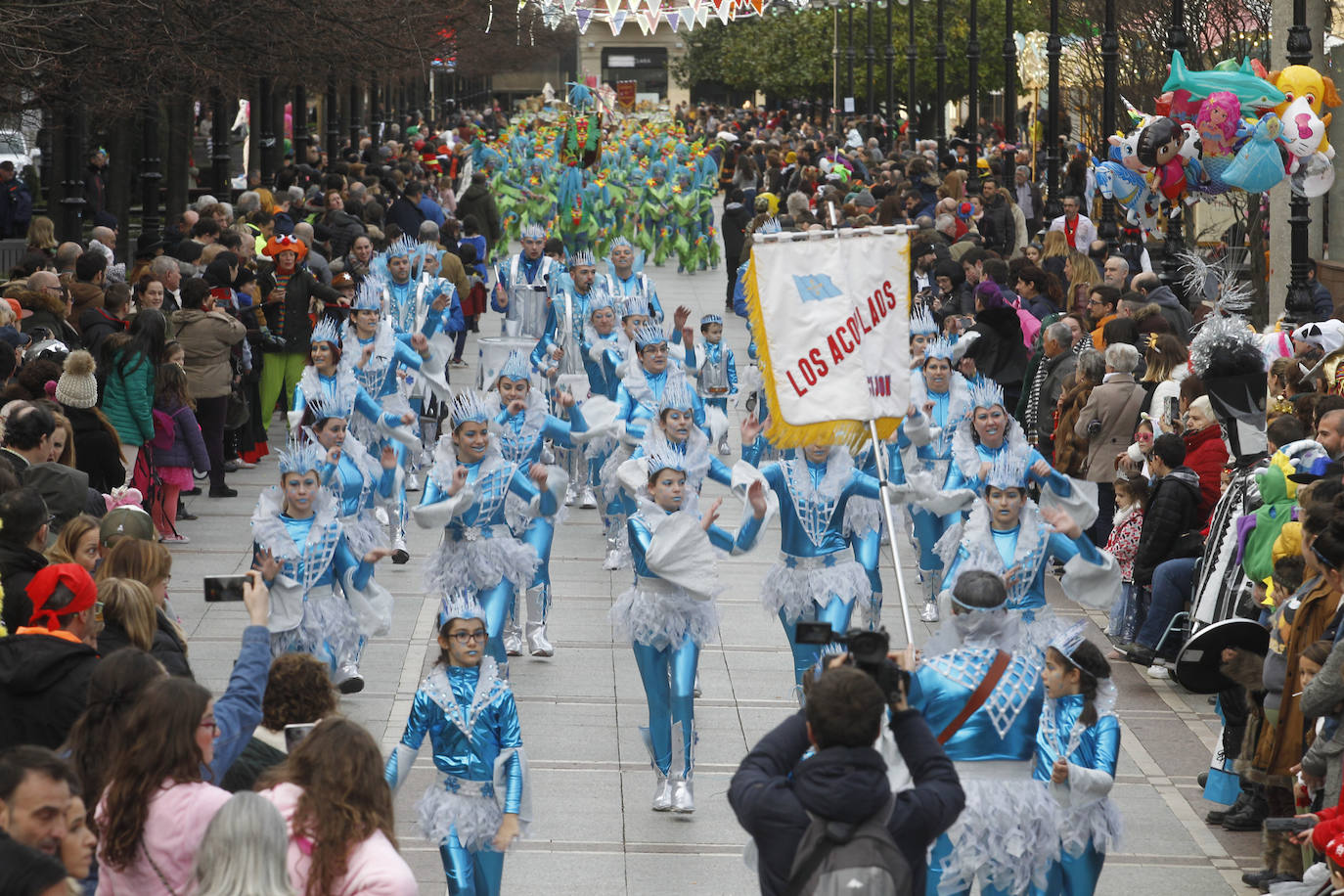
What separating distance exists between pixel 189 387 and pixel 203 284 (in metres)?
0.88

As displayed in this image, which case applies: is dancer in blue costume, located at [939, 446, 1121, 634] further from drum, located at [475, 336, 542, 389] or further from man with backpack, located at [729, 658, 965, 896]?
drum, located at [475, 336, 542, 389]

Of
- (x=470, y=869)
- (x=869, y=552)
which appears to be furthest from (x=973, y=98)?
(x=470, y=869)

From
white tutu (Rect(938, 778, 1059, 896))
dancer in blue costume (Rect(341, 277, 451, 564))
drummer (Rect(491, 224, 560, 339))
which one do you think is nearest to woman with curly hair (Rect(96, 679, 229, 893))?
white tutu (Rect(938, 778, 1059, 896))

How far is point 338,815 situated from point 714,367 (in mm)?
11882

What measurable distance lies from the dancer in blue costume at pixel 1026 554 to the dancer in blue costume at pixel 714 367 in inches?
317

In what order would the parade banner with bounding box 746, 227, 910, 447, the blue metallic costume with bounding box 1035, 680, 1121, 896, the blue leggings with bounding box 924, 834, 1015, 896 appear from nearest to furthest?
1. the blue metallic costume with bounding box 1035, 680, 1121, 896
2. the blue leggings with bounding box 924, 834, 1015, 896
3. the parade banner with bounding box 746, 227, 910, 447

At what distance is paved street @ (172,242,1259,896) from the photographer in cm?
859

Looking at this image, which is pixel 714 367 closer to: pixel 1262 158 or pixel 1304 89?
pixel 1262 158

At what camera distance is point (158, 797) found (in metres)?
5.18

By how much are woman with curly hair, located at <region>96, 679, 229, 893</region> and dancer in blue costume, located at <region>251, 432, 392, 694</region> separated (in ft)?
14.4

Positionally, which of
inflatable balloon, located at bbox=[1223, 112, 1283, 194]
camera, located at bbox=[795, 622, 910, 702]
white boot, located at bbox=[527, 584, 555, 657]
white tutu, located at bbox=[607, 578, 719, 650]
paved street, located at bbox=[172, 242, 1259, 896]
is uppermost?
inflatable balloon, located at bbox=[1223, 112, 1283, 194]

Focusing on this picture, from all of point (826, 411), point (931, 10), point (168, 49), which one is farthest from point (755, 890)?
point (931, 10)

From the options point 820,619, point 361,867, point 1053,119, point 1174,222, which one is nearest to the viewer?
point 361,867

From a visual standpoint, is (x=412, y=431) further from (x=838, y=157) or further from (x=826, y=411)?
(x=838, y=157)
